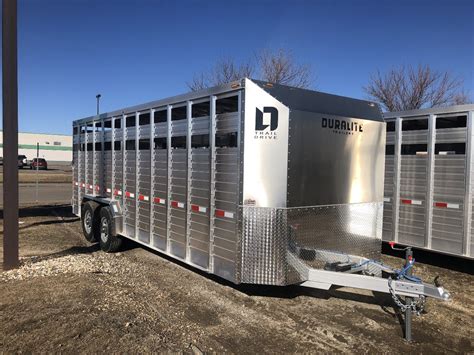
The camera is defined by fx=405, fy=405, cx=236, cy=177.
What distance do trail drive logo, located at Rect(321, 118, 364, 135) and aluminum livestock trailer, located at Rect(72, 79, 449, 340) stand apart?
1 cm

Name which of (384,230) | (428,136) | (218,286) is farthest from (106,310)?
(428,136)

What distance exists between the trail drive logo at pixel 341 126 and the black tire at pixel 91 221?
5415 millimetres

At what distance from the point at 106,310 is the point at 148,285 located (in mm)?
1063

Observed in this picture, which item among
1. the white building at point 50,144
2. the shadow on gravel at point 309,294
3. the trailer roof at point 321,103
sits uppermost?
the white building at point 50,144

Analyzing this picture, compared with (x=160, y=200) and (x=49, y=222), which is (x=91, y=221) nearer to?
(x=160, y=200)

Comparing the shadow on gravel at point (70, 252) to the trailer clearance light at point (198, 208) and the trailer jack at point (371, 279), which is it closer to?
the trailer clearance light at point (198, 208)

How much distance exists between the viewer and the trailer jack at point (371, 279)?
4.03m

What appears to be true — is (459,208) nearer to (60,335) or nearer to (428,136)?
(428,136)

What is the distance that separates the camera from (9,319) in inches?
175

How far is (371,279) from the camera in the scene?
427cm

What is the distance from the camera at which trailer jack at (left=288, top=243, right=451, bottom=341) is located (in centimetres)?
403

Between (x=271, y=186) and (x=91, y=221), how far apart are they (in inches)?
208

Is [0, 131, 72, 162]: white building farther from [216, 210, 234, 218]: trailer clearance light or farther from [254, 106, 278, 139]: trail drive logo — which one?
[254, 106, 278, 139]: trail drive logo

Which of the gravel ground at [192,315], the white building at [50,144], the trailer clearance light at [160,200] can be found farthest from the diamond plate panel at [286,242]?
the white building at [50,144]
